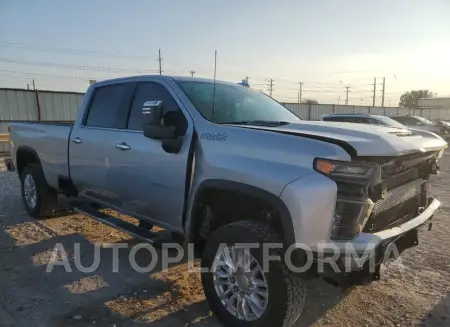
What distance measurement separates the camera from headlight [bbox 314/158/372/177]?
235 centimetres

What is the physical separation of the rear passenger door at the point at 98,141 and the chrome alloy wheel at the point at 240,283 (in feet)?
5.67

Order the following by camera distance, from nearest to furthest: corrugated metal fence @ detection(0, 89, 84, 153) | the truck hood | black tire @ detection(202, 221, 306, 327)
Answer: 1. the truck hood
2. black tire @ detection(202, 221, 306, 327)
3. corrugated metal fence @ detection(0, 89, 84, 153)

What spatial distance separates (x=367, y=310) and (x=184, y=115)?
2.29m

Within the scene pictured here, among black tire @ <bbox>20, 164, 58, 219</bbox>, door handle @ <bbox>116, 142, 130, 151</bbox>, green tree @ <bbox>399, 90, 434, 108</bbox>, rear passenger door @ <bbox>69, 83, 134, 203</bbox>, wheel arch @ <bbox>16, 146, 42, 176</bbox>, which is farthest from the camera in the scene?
green tree @ <bbox>399, 90, 434, 108</bbox>

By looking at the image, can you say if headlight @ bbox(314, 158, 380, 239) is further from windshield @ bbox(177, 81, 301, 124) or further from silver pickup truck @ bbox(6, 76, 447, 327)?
windshield @ bbox(177, 81, 301, 124)

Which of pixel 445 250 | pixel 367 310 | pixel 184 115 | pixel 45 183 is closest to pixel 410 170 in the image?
pixel 367 310

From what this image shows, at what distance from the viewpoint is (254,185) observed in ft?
8.67

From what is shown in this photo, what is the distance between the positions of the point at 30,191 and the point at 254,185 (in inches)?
182

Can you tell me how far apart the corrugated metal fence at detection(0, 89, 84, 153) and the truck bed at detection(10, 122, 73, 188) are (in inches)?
430

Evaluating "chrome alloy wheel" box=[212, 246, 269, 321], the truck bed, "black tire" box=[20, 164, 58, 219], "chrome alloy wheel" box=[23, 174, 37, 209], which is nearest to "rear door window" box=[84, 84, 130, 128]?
the truck bed

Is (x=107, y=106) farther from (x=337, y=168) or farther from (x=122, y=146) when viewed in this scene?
(x=337, y=168)

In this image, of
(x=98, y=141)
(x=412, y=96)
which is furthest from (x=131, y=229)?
(x=412, y=96)

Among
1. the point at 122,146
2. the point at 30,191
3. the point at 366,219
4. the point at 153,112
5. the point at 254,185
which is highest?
the point at 153,112

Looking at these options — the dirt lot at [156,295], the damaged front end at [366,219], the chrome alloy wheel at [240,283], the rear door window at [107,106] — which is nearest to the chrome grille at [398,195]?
the damaged front end at [366,219]
